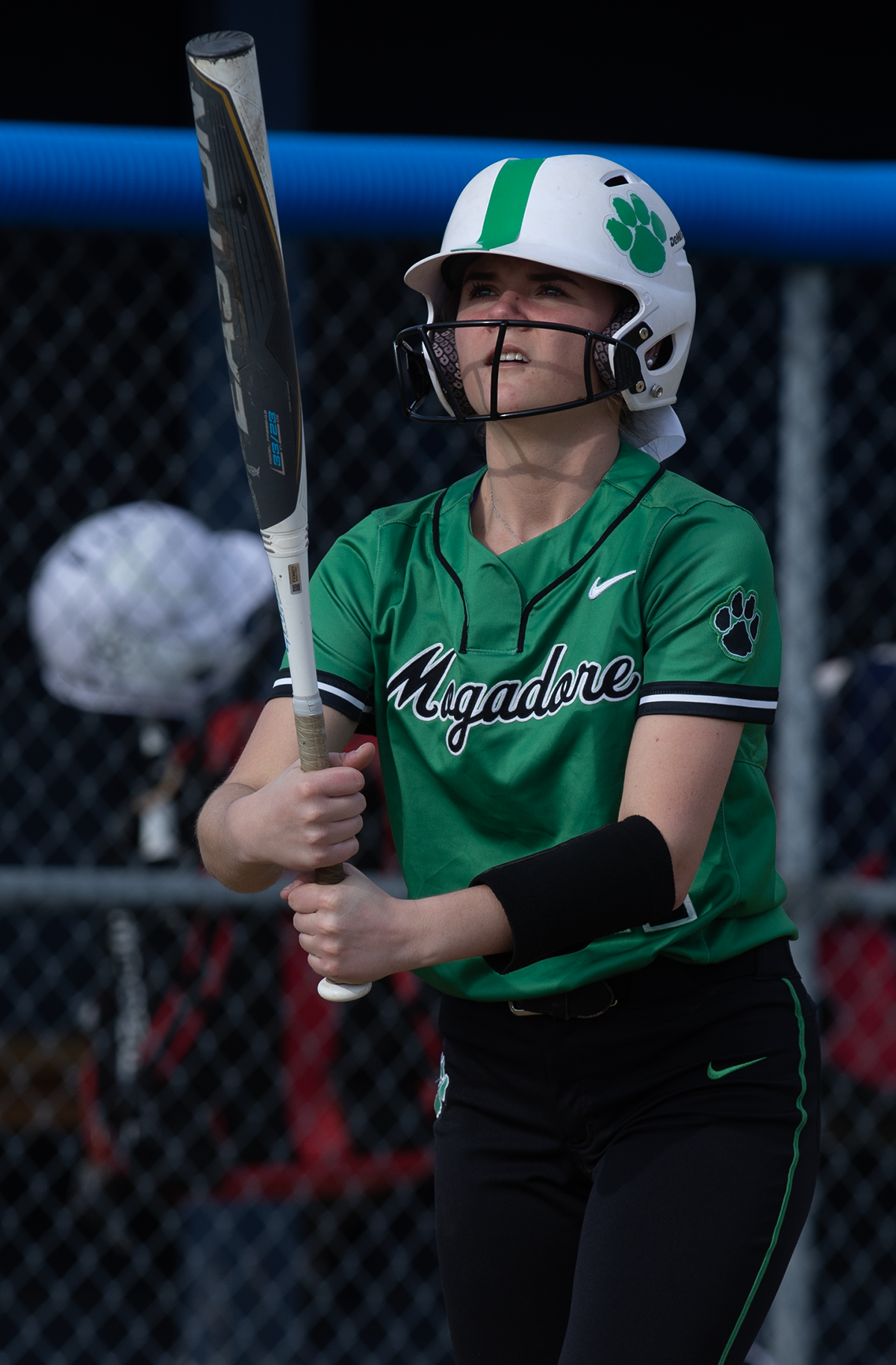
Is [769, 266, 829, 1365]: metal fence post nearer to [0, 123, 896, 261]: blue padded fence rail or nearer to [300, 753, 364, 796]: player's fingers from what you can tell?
[0, 123, 896, 261]: blue padded fence rail

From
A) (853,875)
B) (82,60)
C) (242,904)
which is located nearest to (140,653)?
(242,904)

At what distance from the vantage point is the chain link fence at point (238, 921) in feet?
11.2

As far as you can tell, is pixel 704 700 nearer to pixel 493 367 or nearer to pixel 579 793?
pixel 579 793

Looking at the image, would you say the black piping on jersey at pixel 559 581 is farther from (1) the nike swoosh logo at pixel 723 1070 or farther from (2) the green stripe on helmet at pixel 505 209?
(1) the nike swoosh logo at pixel 723 1070

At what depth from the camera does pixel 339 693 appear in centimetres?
176

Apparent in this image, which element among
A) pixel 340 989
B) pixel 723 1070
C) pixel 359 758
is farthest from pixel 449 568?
pixel 723 1070

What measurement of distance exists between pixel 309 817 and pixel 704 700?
427mm

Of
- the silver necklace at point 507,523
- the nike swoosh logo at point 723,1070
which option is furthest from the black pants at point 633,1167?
the silver necklace at point 507,523

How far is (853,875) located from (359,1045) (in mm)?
1321

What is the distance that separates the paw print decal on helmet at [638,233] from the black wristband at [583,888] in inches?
25.5

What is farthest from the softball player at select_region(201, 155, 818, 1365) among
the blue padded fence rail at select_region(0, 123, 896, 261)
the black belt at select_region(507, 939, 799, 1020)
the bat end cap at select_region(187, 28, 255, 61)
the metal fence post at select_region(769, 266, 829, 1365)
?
the metal fence post at select_region(769, 266, 829, 1365)

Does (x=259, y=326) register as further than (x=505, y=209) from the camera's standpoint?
No

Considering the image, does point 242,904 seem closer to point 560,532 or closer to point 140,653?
point 140,653

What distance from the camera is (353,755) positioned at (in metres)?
1.57
